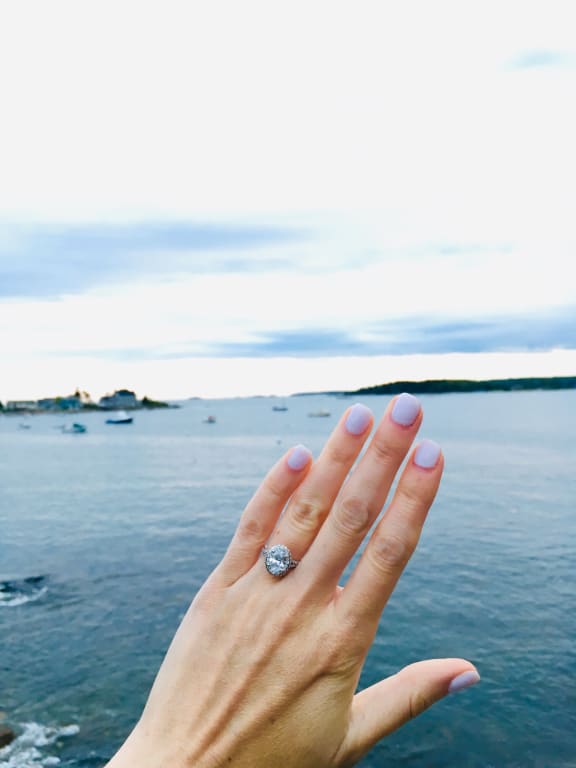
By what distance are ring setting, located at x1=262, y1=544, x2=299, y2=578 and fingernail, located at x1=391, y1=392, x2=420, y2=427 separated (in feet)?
2.49

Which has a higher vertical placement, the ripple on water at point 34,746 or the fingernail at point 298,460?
the fingernail at point 298,460

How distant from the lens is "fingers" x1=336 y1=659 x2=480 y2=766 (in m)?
2.40

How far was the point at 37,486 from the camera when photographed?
54281 mm

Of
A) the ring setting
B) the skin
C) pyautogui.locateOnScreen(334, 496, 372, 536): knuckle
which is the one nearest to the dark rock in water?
the skin

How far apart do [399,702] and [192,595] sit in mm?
21090

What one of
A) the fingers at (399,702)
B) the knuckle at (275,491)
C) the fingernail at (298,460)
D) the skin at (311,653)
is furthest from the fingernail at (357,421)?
the fingers at (399,702)

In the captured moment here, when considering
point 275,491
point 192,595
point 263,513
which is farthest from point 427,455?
point 192,595

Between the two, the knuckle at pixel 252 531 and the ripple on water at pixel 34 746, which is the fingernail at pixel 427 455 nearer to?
the knuckle at pixel 252 531

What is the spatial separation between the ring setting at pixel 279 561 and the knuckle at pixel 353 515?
27 centimetres

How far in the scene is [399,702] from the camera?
2.42 m

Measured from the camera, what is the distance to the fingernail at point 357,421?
219 cm

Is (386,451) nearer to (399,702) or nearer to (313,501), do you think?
(313,501)

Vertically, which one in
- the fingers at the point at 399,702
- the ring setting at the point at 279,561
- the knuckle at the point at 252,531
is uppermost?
the knuckle at the point at 252,531

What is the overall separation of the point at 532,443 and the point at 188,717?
8947 centimetres
